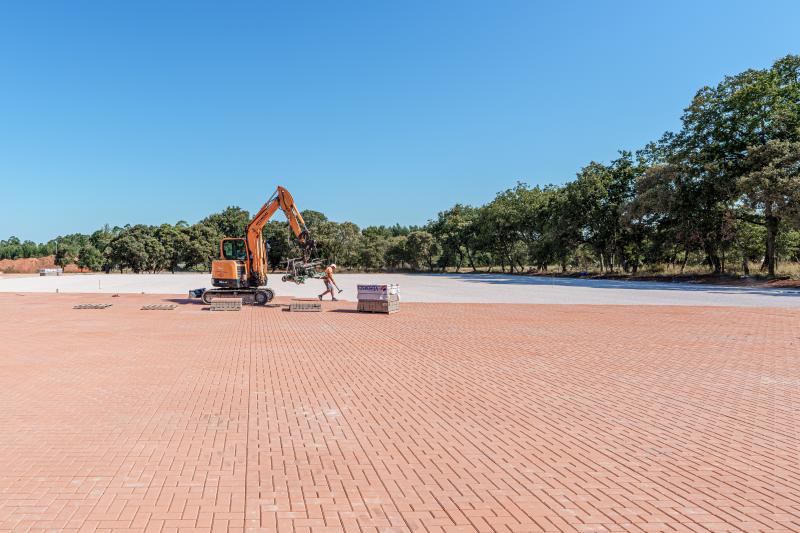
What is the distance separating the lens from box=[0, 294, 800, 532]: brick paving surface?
408cm

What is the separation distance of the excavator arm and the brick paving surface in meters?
9.54

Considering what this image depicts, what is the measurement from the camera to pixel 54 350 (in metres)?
11.3

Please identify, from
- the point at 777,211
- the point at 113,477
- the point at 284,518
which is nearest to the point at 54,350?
the point at 113,477

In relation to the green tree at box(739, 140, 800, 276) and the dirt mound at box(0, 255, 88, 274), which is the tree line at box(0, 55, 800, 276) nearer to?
the green tree at box(739, 140, 800, 276)

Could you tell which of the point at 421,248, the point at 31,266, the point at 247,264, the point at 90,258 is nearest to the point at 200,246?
the point at 90,258

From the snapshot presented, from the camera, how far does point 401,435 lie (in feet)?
19.1

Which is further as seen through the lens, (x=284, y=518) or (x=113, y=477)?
(x=113, y=477)

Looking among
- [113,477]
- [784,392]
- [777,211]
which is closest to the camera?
[113,477]

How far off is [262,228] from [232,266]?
2291mm

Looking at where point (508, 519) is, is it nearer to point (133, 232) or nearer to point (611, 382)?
point (611, 382)

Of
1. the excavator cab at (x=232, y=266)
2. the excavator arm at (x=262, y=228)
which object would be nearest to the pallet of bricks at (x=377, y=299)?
the excavator arm at (x=262, y=228)

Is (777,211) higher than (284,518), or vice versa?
(777,211)

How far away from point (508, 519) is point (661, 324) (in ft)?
44.9

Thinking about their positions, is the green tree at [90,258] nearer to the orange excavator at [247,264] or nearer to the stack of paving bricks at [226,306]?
the orange excavator at [247,264]
